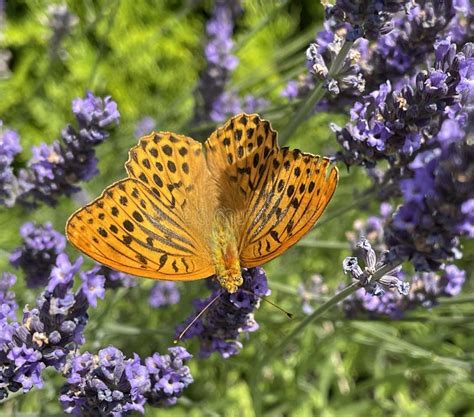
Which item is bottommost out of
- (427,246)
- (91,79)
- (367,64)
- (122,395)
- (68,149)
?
(122,395)

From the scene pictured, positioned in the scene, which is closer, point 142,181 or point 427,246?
point 427,246

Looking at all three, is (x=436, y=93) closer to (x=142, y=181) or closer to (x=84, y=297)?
(x=142, y=181)

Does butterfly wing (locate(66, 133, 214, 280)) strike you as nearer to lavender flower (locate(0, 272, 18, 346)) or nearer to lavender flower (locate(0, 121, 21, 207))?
lavender flower (locate(0, 272, 18, 346))

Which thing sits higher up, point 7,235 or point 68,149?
point 7,235

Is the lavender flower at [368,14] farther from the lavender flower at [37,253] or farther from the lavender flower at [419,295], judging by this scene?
the lavender flower at [37,253]

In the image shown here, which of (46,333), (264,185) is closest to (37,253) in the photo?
(46,333)

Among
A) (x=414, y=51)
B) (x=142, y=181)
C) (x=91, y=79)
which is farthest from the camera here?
(x=91, y=79)

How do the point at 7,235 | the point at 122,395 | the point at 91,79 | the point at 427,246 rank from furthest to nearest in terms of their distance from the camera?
1. the point at 7,235
2. the point at 91,79
3. the point at 122,395
4. the point at 427,246

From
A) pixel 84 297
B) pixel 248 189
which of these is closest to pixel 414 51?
pixel 248 189
